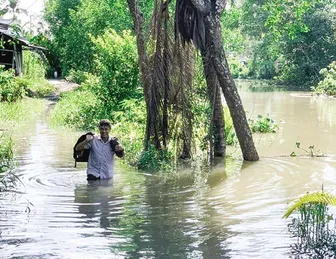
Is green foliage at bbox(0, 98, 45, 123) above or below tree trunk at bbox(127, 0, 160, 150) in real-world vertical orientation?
below

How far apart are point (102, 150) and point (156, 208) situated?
1.59m

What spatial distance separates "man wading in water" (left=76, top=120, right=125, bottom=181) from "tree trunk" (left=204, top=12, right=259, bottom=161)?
3.48m

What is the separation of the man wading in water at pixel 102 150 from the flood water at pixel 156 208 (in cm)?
25

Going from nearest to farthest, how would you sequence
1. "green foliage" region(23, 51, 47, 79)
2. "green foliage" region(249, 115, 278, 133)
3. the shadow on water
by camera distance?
1. the shadow on water
2. "green foliage" region(249, 115, 278, 133)
3. "green foliage" region(23, 51, 47, 79)

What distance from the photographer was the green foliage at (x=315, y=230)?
5.98 m

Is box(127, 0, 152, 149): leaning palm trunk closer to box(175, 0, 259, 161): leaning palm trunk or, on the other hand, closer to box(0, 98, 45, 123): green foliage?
box(175, 0, 259, 161): leaning palm trunk

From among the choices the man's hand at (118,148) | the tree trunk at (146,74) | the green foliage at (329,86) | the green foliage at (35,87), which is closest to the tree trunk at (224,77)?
the tree trunk at (146,74)

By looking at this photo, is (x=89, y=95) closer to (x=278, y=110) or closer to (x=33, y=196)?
(x=278, y=110)

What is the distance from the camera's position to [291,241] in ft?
21.3

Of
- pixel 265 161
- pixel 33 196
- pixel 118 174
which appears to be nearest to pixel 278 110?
pixel 265 161

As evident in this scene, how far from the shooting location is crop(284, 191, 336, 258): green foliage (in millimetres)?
5984

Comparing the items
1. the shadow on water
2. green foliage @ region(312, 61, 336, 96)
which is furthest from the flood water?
green foliage @ region(312, 61, 336, 96)

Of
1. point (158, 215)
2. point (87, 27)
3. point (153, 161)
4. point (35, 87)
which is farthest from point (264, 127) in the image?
point (87, 27)

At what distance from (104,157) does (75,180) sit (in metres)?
1.31
